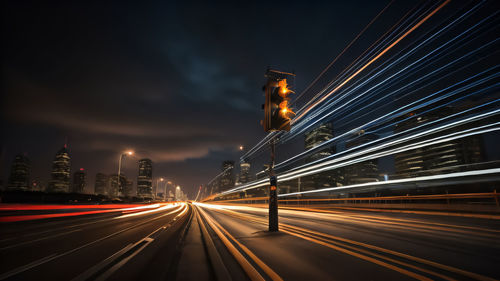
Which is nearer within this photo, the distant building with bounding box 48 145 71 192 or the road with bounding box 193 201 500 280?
the road with bounding box 193 201 500 280

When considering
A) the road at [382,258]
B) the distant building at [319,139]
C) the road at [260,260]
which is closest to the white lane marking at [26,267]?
the road at [260,260]

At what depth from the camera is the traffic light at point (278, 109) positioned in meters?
7.92

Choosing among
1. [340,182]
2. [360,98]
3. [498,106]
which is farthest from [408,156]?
[498,106]

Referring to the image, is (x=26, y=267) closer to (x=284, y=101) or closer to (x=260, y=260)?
(x=260, y=260)

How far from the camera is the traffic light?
7918 mm

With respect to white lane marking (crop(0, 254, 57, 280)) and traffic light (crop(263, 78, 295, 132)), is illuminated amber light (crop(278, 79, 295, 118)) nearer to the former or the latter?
traffic light (crop(263, 78, 295, 132))

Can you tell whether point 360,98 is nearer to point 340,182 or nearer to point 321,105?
point 321,105

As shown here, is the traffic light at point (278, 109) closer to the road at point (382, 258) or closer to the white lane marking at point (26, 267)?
the road at point (382, 258)

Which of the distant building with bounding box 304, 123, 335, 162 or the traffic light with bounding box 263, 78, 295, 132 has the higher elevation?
the distant building with bounding box 304, 123, 335, 162

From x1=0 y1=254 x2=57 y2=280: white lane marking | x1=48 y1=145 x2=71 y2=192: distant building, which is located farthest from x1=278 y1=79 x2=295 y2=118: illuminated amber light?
x1=48 y1=145 x2=71 y2=192: distant building

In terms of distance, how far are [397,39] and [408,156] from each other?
169 meters

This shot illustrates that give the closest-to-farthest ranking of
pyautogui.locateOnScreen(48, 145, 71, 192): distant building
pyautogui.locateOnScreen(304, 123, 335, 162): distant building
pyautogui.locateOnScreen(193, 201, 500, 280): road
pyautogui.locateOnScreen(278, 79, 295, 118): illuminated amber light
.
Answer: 1. pyautogui.locateOnScreen(193, 201, 500, 280): road
2. pyautogui.locateOnScreen(278, 79, 295, 118): illuminated amber light
3. pyautogui.locateOnScreen(304, 123, 335, 162): distant building
4. pyautogui.locateOnScreen(48, 145, 71, 192): distant building

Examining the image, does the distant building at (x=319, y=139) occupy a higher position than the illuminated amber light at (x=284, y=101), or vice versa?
the distant building at (x=319, y=139)

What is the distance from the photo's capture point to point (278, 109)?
8.06 m
